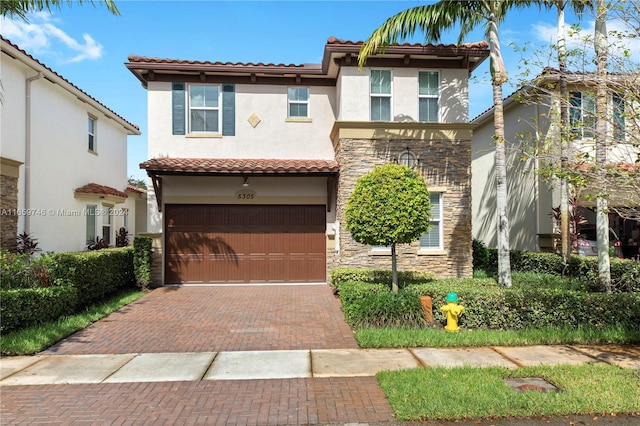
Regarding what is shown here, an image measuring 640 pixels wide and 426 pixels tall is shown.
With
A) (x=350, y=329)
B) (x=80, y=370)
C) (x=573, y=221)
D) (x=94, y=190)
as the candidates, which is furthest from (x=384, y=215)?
(x=94, y=190)

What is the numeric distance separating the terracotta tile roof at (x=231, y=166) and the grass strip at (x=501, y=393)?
26.0 feet

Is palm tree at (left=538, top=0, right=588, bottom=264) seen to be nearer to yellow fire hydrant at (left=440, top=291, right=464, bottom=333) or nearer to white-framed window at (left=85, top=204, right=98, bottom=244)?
yellow fire hydrant at (left=440, top=291, right=464, bottom=333)

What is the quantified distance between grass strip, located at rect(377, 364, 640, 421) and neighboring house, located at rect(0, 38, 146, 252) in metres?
11.7

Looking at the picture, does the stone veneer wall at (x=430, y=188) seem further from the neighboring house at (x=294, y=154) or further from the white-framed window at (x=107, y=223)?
the white-framed window at (x=107, y=223)

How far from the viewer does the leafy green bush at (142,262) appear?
12547 mm

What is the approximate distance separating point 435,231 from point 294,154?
5.23 m

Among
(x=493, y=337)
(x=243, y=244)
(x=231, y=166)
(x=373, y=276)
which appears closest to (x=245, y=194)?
(x=231, y=166)

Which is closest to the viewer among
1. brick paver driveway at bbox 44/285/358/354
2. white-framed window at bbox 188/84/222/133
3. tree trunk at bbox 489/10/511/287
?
brick paver driveway at bbox 44/285/358/354

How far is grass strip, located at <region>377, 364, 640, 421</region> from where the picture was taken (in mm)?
4641

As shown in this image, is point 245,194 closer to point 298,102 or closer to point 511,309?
point 298,102

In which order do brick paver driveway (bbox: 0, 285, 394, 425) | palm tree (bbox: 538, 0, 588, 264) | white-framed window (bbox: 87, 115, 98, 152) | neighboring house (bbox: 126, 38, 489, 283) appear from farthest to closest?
white-framed window (bbox: 87, 115, 98, 152)
neighboring house (bbox: 126, 38, 489, 283)
palm tree (bbox: 538, 0, 588, 264)
brick paver driveway (bbox: 0, 285, 394, 425)

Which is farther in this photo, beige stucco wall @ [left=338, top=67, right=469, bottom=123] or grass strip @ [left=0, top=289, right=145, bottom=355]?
beige stucco wall @ [left=338, top=67, right=469, bottom=123]

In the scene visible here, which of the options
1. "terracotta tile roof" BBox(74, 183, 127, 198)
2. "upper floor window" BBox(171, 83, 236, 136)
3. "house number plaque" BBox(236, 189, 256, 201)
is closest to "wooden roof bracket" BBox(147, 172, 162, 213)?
"upper floor window" BBox(171, 83, 236, 136)

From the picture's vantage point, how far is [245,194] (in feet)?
44.8
